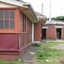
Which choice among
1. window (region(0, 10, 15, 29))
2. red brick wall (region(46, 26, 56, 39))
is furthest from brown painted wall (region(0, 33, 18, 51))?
red brick wall (region(46, 26, 56, 39))

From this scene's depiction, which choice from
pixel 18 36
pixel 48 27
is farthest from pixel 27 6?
pixel 48 27

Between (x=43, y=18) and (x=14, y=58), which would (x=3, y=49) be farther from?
(x=43, y=18)

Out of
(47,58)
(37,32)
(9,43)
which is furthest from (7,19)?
(37,32)

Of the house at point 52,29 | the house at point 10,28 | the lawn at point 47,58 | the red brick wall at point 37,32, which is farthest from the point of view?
the house at point 52,29

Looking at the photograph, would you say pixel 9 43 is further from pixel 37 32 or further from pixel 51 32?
pixel 51 32

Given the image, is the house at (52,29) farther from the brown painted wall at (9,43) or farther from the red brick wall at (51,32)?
the brown painted wall at (9,43)

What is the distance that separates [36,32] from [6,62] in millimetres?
17809

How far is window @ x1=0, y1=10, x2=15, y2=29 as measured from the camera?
38.7 feet

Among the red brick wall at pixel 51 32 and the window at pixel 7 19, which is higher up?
the window at pixel 7 19

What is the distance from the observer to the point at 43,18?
26672mm

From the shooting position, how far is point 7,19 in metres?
11.9

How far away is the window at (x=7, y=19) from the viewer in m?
11.8

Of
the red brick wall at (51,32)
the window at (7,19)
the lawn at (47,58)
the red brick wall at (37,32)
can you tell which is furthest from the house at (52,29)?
the window at (7,19)

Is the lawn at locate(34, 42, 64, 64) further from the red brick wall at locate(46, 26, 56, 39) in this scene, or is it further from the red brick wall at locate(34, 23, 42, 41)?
the red brick wall at locate(46, 26, 56, 39)
